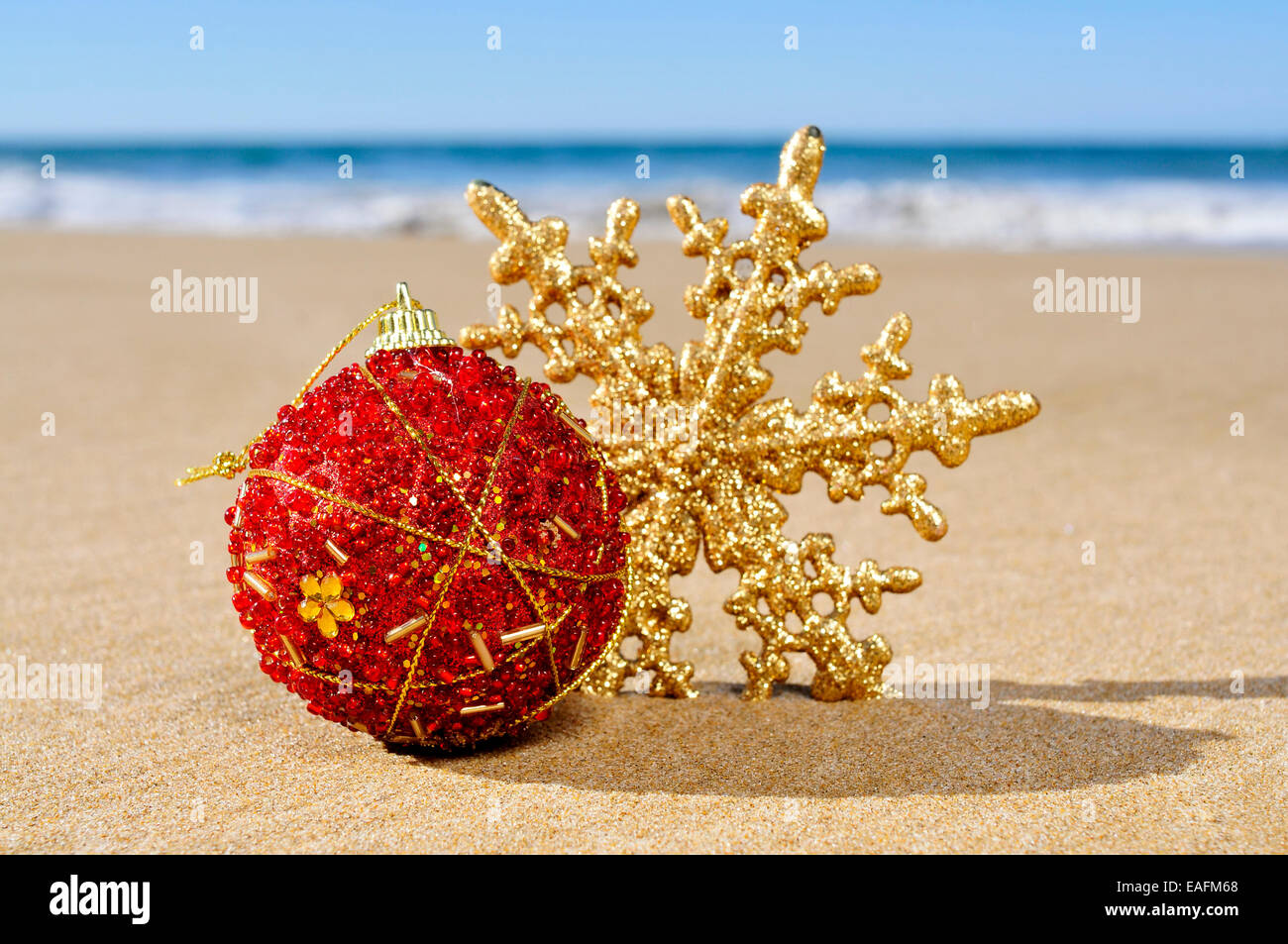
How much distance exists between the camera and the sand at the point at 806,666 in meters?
2.75

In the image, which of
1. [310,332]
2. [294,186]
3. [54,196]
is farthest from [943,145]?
[310,332]

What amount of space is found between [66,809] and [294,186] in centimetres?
2422

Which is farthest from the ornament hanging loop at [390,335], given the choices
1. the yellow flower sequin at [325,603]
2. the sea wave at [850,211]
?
the sea wave at [850,211]

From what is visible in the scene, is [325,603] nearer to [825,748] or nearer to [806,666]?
[825,748]

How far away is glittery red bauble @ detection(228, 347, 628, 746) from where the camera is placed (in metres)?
2.65

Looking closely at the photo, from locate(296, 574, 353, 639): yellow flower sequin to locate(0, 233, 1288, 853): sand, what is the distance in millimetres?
443

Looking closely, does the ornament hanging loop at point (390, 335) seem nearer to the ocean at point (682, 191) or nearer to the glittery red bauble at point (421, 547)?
the glittery red bauble at point (421, 547)

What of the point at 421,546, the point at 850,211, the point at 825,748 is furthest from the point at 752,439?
the point at 850,211

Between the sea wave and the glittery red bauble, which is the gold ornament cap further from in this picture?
the sea wave

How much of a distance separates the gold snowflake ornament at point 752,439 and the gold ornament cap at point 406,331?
1.80ft

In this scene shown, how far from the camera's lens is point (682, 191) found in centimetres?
2448

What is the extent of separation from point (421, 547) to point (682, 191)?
2261cm

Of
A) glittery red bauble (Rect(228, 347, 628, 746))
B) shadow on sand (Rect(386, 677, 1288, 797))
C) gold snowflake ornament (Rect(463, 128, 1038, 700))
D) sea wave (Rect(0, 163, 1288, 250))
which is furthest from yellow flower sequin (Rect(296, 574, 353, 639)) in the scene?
sea wave (Rect(0, 163, 1288, 250))

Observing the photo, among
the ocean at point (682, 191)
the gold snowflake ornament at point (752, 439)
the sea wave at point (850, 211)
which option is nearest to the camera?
the gold snowflake ornament at point (752, 439)
